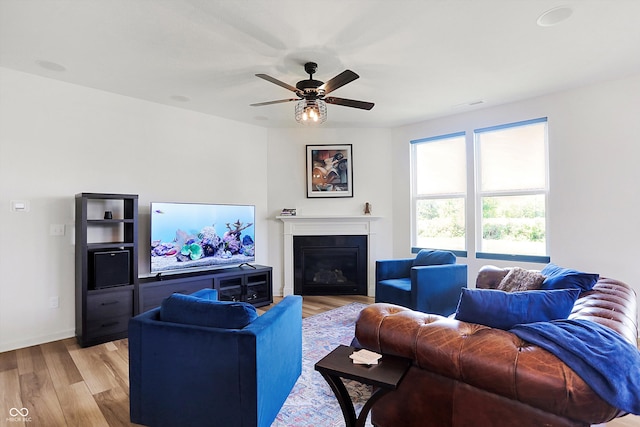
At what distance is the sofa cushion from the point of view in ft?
8.71

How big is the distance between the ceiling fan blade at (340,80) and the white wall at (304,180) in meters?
2.46

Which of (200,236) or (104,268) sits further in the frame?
(200,236)

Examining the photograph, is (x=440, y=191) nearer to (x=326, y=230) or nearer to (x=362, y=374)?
(x=326, y=230)

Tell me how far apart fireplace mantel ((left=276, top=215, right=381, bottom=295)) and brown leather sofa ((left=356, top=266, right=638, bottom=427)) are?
3422 millimetres

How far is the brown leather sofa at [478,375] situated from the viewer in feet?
4.03

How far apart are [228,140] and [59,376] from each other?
133 inches

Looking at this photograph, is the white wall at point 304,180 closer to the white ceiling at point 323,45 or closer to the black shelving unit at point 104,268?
the white ceiling at point 323,45

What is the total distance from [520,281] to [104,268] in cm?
393

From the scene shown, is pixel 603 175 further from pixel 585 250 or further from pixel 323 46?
pixel 323 46

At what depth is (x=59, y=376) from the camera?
104 inches

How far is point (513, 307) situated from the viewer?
162 cm

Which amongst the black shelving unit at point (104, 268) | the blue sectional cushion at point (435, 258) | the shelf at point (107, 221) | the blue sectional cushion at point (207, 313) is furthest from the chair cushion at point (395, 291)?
the shelf at point (107, 221)

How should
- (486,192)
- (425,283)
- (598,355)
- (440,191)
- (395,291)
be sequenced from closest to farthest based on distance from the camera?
1. (598,355)
2. (425,283)
3. (395,291)
4. (486,192)
5. (440,191)

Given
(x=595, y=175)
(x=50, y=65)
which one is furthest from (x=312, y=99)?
(x=595, y=175)
